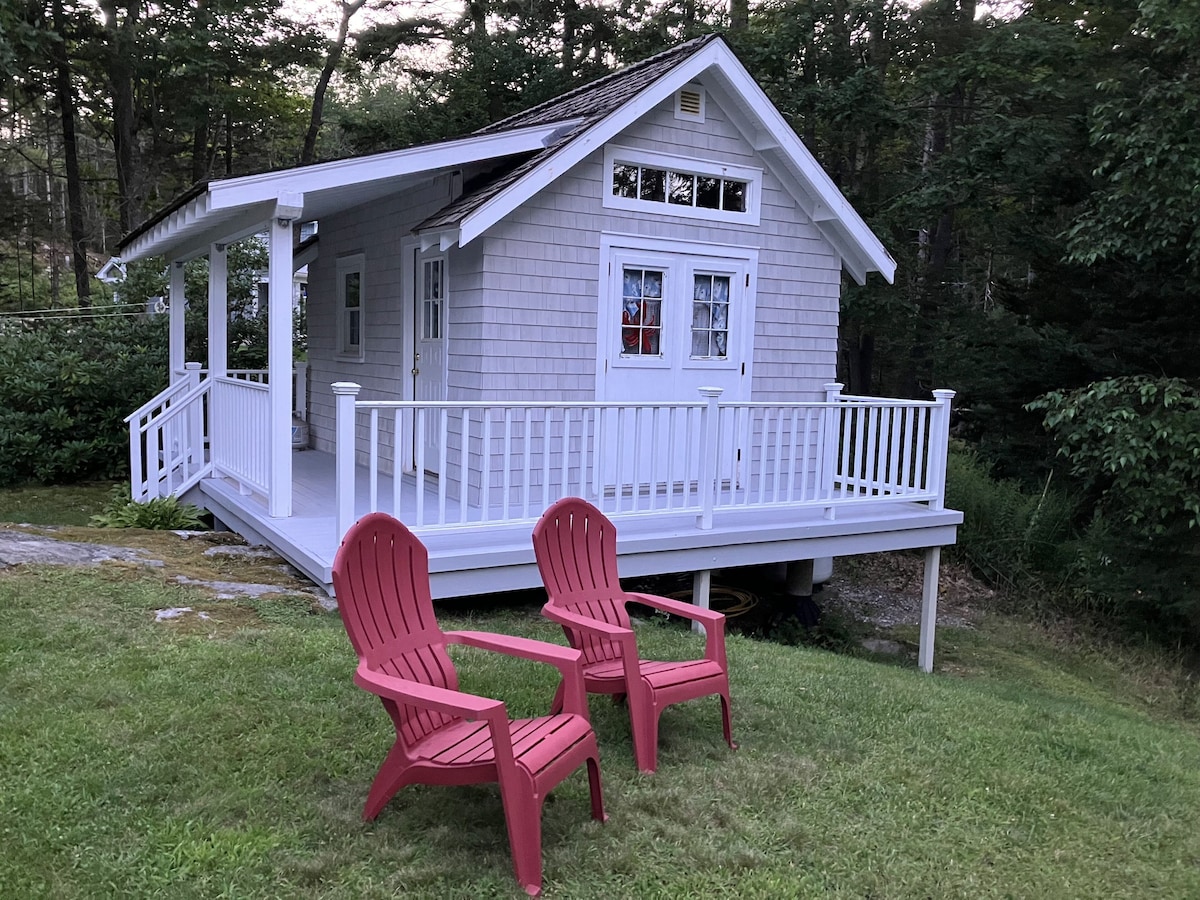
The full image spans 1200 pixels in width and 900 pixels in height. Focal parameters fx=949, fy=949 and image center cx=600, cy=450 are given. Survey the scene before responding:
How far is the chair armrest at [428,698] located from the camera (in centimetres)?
275

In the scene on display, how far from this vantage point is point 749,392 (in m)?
8.68

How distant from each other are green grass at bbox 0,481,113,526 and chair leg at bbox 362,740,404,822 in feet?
25.7

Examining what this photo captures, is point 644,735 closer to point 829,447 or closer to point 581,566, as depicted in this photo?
point 581,566

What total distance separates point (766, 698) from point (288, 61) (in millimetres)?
20134

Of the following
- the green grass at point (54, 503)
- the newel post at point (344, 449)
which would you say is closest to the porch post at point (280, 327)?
the newel post at point (344, 449)

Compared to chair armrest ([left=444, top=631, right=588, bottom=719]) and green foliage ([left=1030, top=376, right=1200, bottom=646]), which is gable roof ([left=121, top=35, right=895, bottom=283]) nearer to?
green foliage ([left=1030, top=376, right=1200, bottom=646])

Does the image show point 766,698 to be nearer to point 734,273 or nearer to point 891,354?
point 734,273

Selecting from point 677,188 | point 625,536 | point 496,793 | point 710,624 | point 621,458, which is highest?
point 677,188

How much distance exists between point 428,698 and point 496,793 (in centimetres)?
86

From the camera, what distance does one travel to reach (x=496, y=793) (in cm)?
349

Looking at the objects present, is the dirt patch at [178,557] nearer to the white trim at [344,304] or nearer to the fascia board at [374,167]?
the fascia board at [374,167]

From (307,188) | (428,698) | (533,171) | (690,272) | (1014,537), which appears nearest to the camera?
(428,698)

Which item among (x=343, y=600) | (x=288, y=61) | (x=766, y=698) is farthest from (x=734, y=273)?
(x=288, y=61)

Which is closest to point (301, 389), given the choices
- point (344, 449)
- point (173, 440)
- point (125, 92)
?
point (173, 440)
